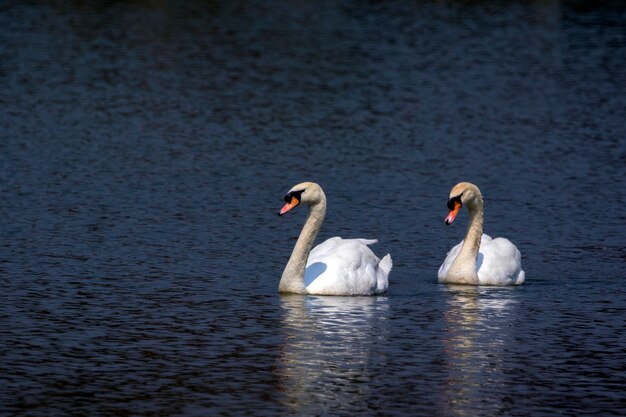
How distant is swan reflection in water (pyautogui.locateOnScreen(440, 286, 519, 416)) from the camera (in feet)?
45.4

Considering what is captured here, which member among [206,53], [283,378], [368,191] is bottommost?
[283,378]

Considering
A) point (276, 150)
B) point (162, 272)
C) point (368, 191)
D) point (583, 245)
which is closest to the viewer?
point (162, 272)

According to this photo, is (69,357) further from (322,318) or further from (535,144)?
(535,144)

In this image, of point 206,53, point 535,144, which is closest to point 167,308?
point 535,144

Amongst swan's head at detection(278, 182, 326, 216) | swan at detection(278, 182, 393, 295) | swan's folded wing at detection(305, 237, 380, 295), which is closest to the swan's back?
swan at detection(278, 182, 393, 295)

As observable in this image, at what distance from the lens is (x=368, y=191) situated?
25.5 meters

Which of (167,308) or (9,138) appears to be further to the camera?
(9,138)

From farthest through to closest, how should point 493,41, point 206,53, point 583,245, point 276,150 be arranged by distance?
point 493,41 < point 206,53 < point 276,150 < point 583,245

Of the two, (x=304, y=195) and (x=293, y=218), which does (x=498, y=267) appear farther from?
(x=293, y=218)

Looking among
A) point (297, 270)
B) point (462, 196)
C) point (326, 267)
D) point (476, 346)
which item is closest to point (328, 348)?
point (476, 346)

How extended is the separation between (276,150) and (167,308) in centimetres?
1239

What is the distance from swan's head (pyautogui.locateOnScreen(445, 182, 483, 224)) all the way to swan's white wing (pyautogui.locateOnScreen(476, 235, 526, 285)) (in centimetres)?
69

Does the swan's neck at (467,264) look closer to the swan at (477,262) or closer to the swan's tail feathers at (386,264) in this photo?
the swan at (477,262)

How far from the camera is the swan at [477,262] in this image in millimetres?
19156
